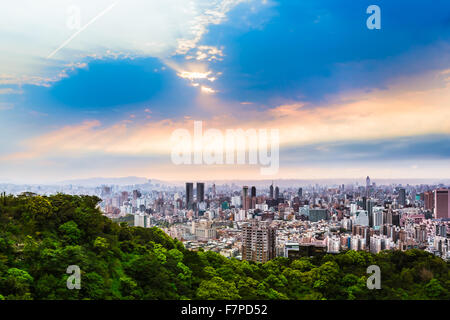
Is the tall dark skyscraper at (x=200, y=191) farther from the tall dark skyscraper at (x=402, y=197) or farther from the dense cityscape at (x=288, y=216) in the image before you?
the tall dark skyscraper at (x=402, y=197)

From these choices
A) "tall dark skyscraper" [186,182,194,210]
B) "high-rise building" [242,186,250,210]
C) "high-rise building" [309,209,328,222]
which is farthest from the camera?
"high-rise building" [309,209,328,222]

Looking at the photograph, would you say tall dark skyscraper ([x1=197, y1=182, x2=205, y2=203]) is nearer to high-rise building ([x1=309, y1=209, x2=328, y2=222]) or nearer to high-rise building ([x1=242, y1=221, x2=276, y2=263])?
high-rise building ([x1=242, y1=221, x2=276, y2=263])

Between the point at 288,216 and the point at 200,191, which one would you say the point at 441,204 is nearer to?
the point at 288,216

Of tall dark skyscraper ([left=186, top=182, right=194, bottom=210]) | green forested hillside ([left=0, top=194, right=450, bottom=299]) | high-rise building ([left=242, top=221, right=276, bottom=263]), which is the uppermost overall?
tall dark skyscraper ([left=186, top=182, right=194, bottom=210])

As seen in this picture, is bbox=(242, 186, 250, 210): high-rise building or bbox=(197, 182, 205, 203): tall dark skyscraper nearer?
bbox=(197, 182, 205, 203): tall dark skyscraper

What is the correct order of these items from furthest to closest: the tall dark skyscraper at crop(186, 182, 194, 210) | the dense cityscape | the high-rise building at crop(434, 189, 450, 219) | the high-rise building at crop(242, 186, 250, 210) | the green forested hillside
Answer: the high-rise building at crop(242, 186, 250, 210)
the high-rise building at crop(434, 189, 450, 219)
the tall dark skyscraper at crop(186, 182, 194, 210)
the dense cityscape
the green forested hillside

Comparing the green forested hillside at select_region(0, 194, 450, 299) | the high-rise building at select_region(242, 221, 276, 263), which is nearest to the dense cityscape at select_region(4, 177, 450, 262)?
the high-rise building at select_region(242, 221, 276, 263)

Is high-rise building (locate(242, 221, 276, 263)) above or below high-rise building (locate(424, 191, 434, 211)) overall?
below
